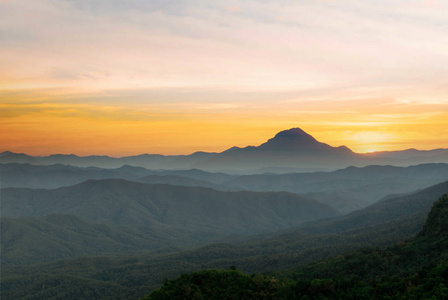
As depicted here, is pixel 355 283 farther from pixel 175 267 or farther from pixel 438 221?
pixel 175 267

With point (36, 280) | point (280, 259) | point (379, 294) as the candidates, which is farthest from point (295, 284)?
point (36, 280)

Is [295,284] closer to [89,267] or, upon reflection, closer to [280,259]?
[280,259]

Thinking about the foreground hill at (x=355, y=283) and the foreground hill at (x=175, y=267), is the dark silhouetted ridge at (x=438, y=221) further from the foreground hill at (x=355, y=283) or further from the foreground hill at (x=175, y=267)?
the foreground hill at (x=175, y=267)

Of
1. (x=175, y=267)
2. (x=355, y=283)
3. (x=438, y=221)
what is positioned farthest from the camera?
(x=175, y=267)

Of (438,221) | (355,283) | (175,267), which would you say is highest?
(438,221)

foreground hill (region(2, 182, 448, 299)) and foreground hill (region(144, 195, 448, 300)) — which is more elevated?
foreground hill (region(144, 195, 448, 300))

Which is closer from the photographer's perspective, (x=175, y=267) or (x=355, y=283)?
(x=355, y=283)

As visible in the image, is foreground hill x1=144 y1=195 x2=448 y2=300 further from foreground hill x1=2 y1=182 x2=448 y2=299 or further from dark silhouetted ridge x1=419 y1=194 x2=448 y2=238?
foreground hill x1=2 y1=182 x2=448 y2=299

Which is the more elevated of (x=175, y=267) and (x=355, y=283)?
(x=355, y=283)

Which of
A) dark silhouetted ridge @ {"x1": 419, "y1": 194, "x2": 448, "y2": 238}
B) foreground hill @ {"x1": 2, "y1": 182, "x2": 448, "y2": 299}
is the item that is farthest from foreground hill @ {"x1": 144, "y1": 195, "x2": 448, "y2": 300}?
foreground hill @ {"x1": 2, "y1": 182, "x2": 448, "y2": 299}

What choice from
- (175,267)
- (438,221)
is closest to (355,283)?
(438,221)

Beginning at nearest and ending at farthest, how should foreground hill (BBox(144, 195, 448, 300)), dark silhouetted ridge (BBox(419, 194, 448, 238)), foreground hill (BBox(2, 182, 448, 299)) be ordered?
foreground hill (BBox(144, 195, 448, 300)) → dark silhouetted ridge (BBox(419, 194, 448, 238)) → foreground hill (BBox(2, 182, 448, 299))
